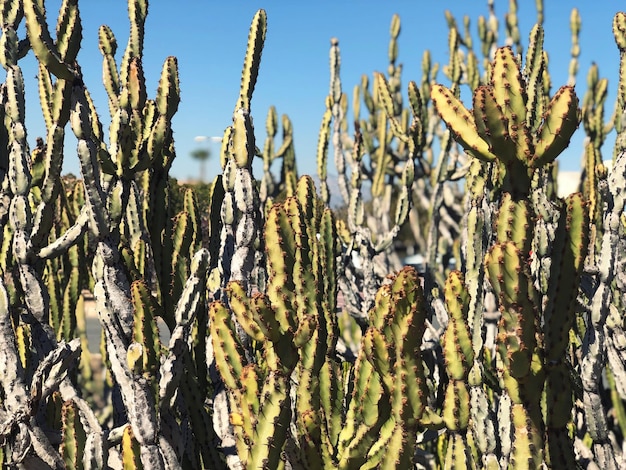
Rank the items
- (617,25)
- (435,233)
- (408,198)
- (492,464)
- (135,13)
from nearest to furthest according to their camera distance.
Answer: (492,464)
(135,13)
(617,25)
(408,198)
(435,233)

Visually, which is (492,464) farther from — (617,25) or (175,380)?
(617,25)

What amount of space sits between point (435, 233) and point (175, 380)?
162 inches

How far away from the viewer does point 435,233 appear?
6469mm

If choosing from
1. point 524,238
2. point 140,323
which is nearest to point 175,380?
point 140,323

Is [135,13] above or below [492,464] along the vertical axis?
above

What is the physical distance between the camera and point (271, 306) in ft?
7.65

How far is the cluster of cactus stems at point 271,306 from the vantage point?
7.21 feet

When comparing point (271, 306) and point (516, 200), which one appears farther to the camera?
point (271, 306)

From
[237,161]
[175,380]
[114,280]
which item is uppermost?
[237,161]

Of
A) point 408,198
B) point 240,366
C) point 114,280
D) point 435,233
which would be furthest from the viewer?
point 435,233

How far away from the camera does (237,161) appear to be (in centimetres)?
366

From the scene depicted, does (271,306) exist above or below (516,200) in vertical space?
below

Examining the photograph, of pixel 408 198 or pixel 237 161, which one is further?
pixel 408 198

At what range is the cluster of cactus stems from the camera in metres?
2.20
